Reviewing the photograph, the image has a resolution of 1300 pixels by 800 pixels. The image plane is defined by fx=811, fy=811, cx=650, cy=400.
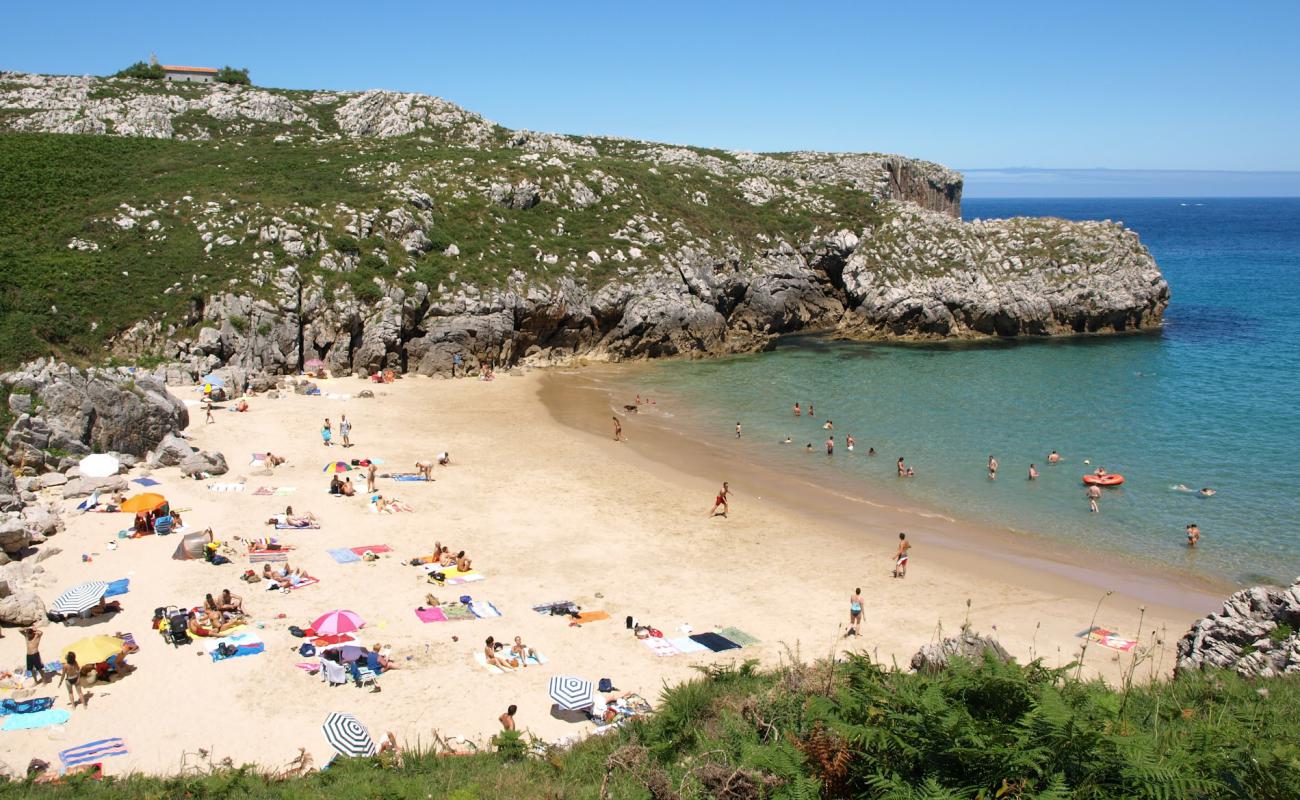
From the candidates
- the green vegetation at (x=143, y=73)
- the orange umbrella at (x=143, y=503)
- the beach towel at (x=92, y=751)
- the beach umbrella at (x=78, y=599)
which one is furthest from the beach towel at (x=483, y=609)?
the green vegetation at (x=143, y=73)

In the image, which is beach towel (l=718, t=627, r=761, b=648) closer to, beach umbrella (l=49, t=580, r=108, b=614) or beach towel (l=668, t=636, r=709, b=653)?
beach towel (l=668, t=636, r=709, b=653)

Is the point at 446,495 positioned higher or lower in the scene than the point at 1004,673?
lower

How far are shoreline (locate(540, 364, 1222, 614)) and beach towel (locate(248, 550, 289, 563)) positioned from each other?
1463 centimetres

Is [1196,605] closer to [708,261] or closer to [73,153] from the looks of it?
[708,261]

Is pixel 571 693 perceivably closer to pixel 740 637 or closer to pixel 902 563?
pixel 740 637

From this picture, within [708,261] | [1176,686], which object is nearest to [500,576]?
[1176,686]

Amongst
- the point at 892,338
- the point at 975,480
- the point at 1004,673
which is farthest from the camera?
the point at 892,338

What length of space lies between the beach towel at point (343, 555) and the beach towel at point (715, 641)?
9636 millimetres

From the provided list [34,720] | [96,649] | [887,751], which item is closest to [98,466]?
[96,649]

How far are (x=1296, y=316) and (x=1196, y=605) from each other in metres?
60.8

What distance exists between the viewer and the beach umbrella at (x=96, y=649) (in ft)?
50.2

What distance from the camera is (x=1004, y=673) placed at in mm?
8406

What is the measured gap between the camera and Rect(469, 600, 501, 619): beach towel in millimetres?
18922

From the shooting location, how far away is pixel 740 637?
18.3 metres
